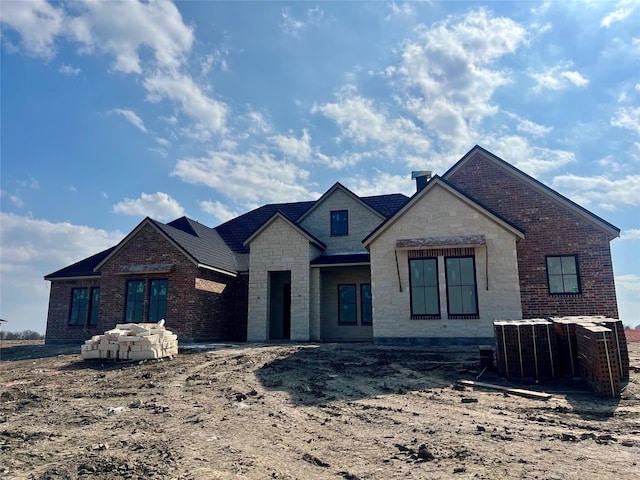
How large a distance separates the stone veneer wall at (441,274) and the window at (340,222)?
5.64 m

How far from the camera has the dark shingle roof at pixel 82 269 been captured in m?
21.1

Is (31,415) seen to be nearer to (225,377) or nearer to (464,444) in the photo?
(225,377)

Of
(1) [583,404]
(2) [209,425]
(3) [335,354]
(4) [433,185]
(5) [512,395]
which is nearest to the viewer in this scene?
(2) [209,425]

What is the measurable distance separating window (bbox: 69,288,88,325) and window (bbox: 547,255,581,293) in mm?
20490

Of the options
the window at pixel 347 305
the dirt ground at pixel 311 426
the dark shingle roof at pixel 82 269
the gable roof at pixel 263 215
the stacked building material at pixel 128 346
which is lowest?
the dirt ground at pixel 311 426

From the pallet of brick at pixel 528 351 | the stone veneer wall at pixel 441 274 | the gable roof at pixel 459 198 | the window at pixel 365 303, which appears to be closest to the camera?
the pallet of brick at pixel 528 351

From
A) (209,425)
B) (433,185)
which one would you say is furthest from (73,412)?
(433,185)

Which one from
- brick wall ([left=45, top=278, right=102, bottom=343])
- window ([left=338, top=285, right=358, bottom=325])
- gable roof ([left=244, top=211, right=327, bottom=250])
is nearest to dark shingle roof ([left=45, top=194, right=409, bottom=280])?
brick wall ([left=45, top=278, right=102, bottom=343])

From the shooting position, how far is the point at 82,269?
21672 millimetres

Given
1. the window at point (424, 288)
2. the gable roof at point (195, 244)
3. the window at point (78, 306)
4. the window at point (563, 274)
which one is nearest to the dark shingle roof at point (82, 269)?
the window at point (78, 306)

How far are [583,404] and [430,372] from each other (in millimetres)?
3500

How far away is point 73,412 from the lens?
750 cm

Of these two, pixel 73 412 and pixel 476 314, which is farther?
pixel 476 314

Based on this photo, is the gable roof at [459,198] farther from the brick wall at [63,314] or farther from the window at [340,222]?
the brick wall at [63,314]
